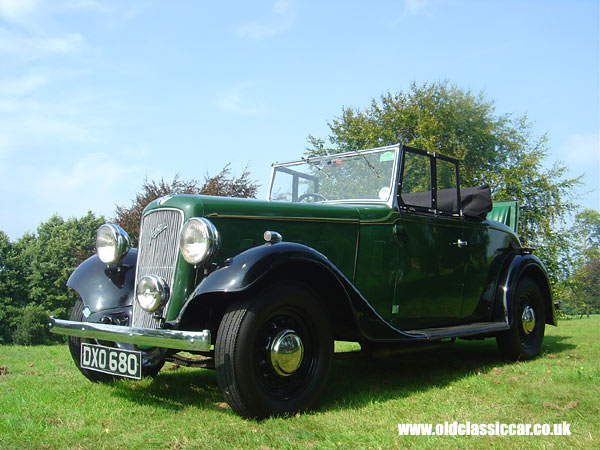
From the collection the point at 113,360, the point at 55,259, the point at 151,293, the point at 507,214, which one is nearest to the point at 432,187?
the point at 507,214

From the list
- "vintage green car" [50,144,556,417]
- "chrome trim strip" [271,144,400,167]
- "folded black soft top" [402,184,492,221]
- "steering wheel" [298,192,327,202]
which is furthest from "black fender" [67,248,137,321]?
"folded black soft top" [402,184,492,221]

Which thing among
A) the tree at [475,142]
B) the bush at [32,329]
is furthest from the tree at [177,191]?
the bush at [32,329]

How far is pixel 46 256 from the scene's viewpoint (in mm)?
34656

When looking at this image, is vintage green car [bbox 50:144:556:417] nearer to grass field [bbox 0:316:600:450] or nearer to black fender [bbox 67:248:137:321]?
black fender [bbox 67:248:137:321]

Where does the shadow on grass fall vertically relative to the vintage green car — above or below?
below

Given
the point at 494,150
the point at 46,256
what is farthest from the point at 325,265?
the point at 46,256

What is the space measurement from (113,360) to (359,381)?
2.13 m

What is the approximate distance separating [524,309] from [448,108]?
18649 millimetres

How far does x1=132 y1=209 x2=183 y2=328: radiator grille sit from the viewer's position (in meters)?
3.56

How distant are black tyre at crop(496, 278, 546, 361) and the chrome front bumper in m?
3.66

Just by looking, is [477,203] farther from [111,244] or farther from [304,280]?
[111,244]

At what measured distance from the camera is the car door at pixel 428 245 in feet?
14.8

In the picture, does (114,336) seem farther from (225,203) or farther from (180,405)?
(225,203)

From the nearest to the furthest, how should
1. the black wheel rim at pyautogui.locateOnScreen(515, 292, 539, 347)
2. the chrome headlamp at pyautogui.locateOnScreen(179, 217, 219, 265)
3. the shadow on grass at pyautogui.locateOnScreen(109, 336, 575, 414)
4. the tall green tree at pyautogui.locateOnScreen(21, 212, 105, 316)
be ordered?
1. the chrome headlamp at pyautogui.locateOnScreen(179, 217, 219, 265)
2. the shadow on grass at pyautogui.locateOnScreen(109, 336, 575, 414)
3. the black wheel rim at pyautogui.locateOnScreen(515, 292, 539, 347)
4. the tall green tree at pyautogui.locateOnScreen(21, 212, 105, 316)
